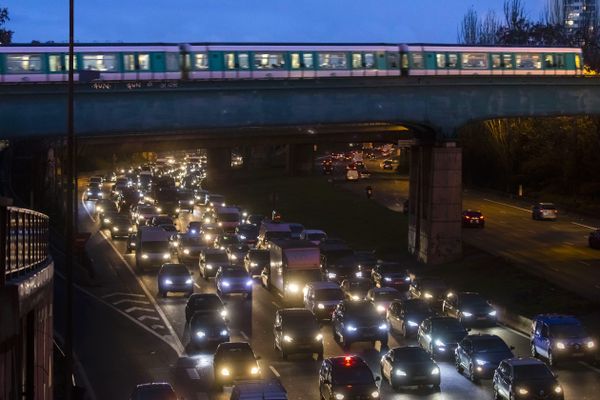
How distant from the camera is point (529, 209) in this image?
81875 mm

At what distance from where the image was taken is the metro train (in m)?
45.5

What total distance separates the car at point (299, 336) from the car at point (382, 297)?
7554mm

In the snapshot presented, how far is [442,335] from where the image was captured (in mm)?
31312

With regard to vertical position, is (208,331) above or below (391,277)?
below

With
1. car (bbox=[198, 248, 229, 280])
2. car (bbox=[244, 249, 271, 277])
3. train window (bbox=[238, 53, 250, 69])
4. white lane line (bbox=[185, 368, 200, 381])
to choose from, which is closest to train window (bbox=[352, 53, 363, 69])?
train window (bbox=[238, 53, 250, 69])

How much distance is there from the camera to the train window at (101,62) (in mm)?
47125

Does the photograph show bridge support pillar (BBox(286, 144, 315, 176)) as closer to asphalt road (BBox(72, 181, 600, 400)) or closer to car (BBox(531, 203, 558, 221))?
car (BBox(531, 203, 558, 221))

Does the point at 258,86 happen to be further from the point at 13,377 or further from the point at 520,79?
the point at 13,377

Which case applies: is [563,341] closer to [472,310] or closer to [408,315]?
[408,315]

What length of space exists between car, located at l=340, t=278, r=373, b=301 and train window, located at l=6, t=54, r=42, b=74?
56.1ft

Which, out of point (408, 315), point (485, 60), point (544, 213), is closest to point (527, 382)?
point (408, 315)

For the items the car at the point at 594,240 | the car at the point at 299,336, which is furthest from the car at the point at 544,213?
the car at the point at 299,336

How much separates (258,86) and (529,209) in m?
39.0

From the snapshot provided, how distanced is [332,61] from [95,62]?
12.6m
